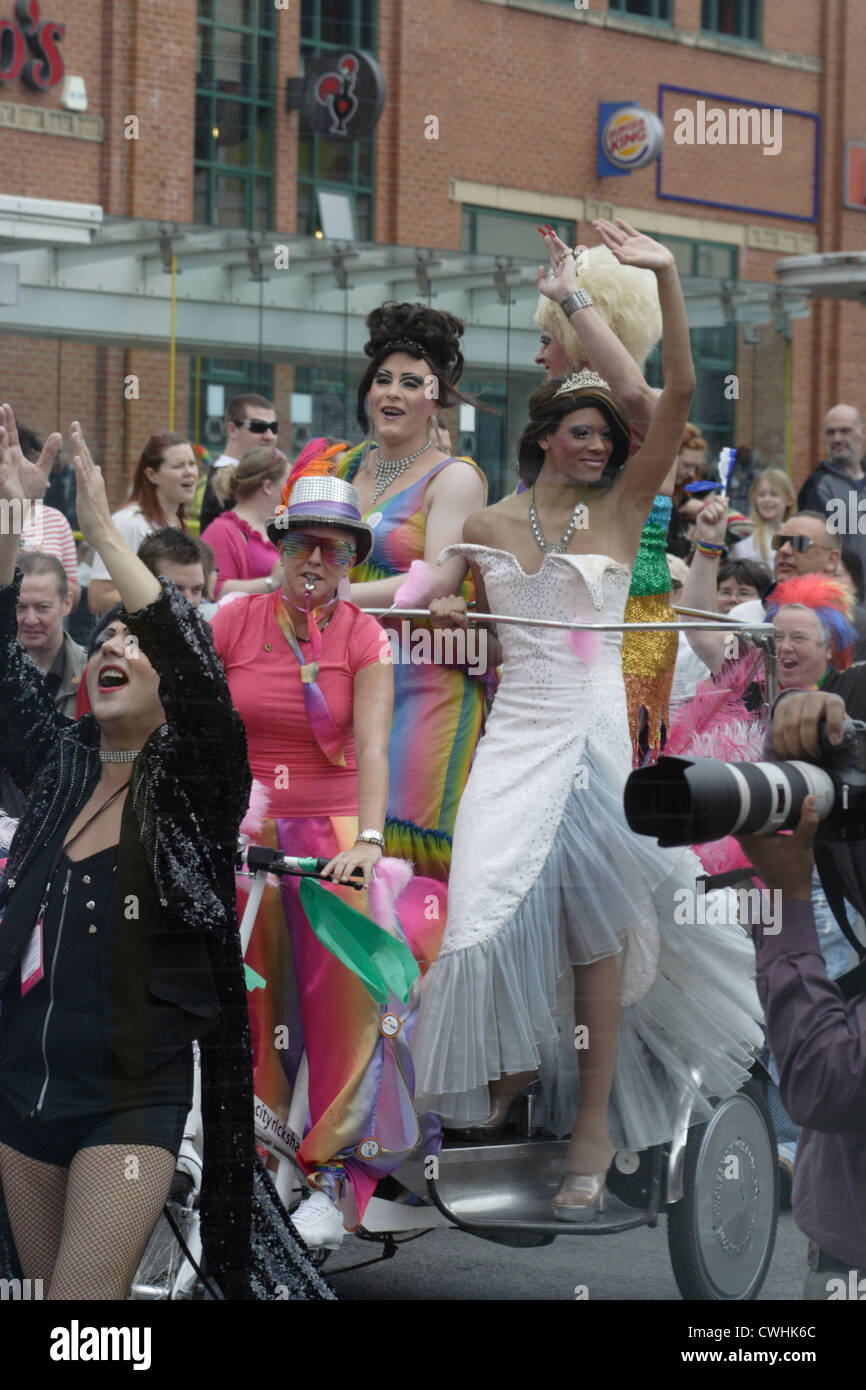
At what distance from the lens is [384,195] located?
3320 mm

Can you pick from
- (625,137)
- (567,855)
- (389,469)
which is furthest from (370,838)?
(625,137)

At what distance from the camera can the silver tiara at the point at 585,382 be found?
3.52 meters

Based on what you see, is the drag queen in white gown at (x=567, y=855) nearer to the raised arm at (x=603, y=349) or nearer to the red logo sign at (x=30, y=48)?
the raised arm at (x=603, y=349)

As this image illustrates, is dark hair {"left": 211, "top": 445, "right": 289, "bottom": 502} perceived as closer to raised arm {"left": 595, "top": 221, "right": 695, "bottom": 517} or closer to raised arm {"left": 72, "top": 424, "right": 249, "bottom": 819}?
raised arm {"left": 72, "top": 424, "right": 249, "bottom": 819}

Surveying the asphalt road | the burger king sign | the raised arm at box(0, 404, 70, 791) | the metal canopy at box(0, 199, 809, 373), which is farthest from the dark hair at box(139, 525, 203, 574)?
the asphalt road

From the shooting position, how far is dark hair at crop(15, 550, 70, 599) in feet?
10.4

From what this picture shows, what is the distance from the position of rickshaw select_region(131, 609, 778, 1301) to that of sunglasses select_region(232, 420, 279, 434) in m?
0.69

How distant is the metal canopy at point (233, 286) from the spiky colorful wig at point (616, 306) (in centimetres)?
5

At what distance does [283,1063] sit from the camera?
3.56 m

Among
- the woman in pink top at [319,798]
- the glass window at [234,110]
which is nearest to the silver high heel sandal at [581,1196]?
the woman in pink top at [319,798]

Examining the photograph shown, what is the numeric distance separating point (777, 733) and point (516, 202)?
4.48ft

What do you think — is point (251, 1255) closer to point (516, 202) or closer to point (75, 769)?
point (75, 769)

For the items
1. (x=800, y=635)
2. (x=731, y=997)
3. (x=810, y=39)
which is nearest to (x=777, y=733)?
(x=800, y=635)

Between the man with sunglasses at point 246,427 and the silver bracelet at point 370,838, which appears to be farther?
the silver bracelet at point 370,838
